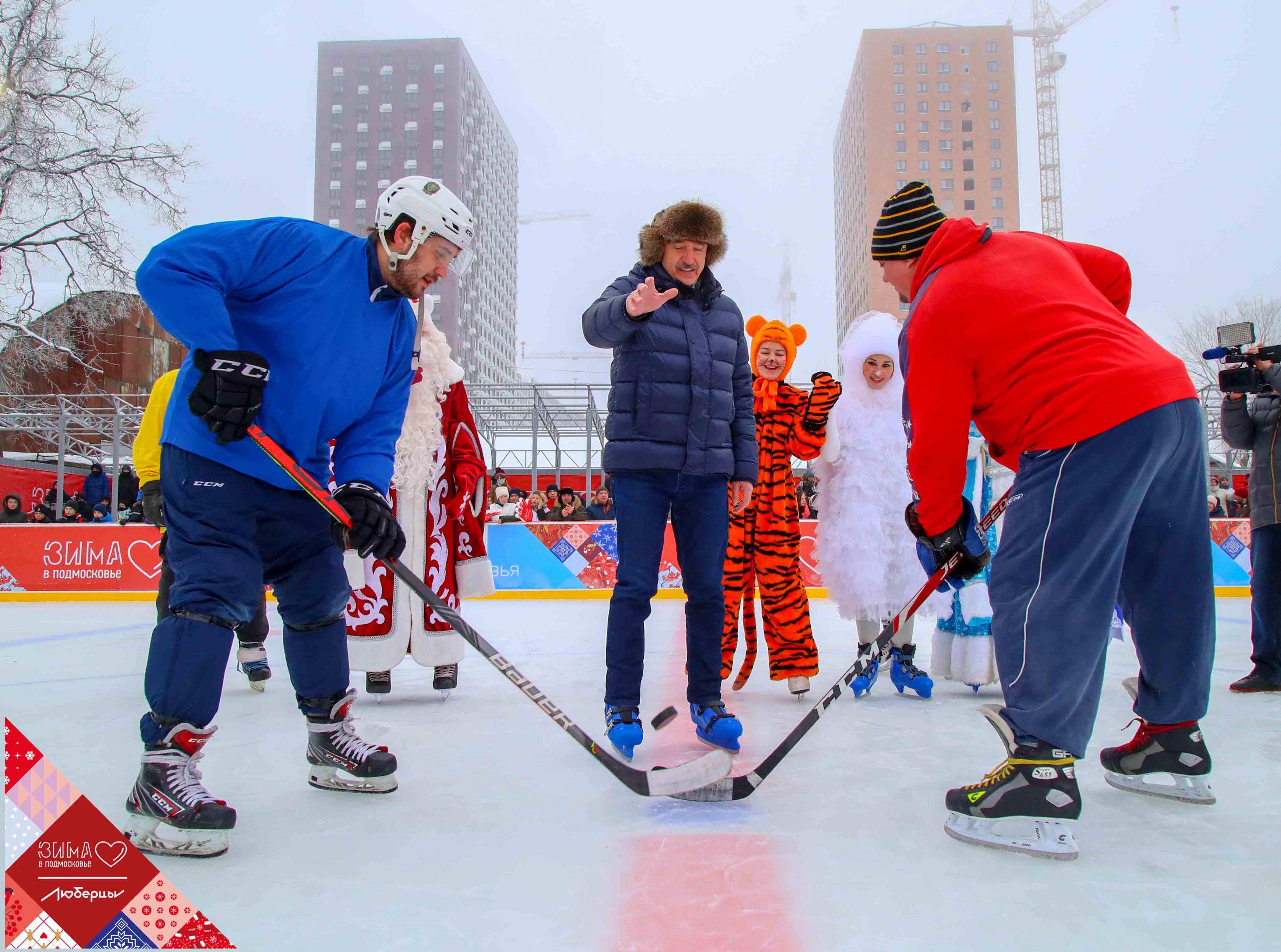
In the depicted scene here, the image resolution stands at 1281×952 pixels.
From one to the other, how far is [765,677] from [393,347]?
7.81 ft

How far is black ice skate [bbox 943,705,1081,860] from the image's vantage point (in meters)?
1.49

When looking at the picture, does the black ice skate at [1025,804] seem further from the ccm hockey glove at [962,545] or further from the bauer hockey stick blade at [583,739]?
the bauer hockey stick blade at [583,739]

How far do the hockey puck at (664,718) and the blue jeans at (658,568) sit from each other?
7 cm

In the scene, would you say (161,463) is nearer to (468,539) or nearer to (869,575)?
(468,539)

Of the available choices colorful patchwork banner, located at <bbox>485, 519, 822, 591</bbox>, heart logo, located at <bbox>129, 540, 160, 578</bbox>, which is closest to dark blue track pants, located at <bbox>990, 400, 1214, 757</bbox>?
colorful patchwork banner, located at <bbox>485, 519, 822, 591</bbox>

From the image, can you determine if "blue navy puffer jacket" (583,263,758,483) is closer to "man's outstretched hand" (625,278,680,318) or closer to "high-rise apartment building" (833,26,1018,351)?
"man's outstretched hand" (625,278,680,318)

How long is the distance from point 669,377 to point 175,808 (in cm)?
149

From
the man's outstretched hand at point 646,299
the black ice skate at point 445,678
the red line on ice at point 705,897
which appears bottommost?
the black ice skate at point 445,678

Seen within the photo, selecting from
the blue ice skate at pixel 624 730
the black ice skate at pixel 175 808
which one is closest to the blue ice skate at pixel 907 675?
the blue ice skate at pixel 624 730

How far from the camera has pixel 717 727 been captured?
217 cm

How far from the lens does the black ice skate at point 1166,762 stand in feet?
5.73

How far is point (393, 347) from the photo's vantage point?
1.96 m

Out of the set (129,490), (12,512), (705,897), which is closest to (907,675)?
(705,897)

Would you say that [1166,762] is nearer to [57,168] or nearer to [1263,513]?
[1263,513]
